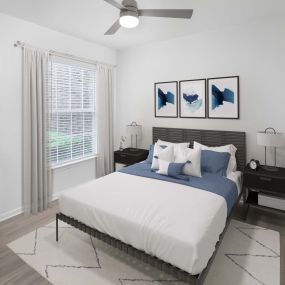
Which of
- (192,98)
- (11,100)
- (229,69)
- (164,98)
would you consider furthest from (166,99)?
(11,100)

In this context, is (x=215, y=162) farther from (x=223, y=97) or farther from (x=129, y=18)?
(x=129, y=18)

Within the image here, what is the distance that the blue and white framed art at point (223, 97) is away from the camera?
3615 millimetres

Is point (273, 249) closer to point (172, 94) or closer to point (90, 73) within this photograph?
point (172, 94)

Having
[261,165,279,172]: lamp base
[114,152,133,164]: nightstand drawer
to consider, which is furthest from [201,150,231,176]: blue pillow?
[114,152,133,164]: nightstand drawer

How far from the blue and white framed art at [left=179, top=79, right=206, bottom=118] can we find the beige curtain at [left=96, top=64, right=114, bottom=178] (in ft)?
4.88

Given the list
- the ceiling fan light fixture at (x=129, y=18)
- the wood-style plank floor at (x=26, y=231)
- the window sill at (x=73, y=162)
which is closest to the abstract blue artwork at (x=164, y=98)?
the window sill at (x=73, y=162)

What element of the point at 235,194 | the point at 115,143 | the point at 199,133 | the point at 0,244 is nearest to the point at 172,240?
the point at 235,194

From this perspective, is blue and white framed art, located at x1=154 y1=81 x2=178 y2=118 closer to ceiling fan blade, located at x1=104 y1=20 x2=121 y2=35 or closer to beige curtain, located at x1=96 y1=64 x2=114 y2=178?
beige curtain, located at x1=96 y1=64 x2=114 y2=178

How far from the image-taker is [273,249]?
8.30 feet

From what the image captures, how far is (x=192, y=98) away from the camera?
402 centimetres

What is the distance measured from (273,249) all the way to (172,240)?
1495mm

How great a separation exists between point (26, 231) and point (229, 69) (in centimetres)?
376

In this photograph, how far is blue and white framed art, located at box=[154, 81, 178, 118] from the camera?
4211 millimetres

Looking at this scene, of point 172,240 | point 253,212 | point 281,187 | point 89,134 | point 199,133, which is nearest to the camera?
point 172,240
